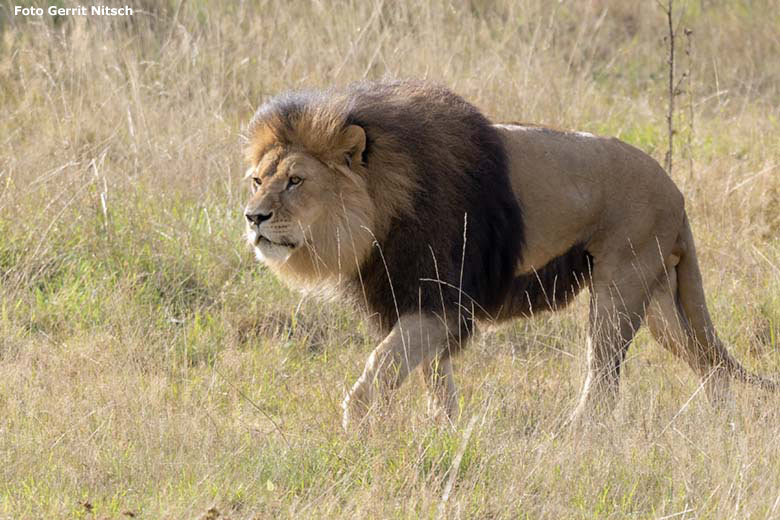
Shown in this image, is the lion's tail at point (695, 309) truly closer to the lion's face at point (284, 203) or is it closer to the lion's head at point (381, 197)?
the lion's head at point (381, 197)

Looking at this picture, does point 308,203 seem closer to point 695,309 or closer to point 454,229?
point 454,229

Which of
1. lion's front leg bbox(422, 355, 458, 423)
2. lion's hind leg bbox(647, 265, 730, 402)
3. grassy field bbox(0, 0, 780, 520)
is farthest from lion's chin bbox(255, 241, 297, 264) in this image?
lion's hind leg bbox(647, 265, 730, 402)

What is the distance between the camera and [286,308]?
5.90 metres

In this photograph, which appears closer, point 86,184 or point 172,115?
point 86,184

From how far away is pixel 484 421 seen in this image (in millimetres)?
3963

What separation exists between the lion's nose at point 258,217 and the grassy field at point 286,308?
2.12 feet

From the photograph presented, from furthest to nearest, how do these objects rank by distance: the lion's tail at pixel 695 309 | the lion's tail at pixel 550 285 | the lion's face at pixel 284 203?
the lion's tail at pixel 695 309 → the lion's tail at pixel 550 285 → the lion's face at pixel 284 203

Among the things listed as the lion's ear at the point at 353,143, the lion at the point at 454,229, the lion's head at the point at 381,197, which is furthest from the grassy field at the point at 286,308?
the lion's ear at the point at 353,143

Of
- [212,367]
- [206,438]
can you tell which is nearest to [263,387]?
[212,367]

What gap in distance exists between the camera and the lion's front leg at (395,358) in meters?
4.17

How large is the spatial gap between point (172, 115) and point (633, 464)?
4458 mm

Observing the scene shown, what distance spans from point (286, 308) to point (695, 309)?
193 cm

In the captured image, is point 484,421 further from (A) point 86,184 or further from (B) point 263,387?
(A) point 86,184

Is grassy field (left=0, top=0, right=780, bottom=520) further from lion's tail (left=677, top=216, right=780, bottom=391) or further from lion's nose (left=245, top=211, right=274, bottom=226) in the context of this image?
lion's nose (left=245, top=211, right=274, bottom=226)
